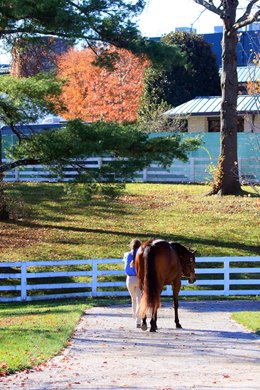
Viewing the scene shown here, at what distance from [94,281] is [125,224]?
726 cm

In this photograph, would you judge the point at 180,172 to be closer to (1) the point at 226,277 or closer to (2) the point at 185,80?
(2) the point at 185,80

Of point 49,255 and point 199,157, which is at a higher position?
point 199,157

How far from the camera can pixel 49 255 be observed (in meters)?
25.2

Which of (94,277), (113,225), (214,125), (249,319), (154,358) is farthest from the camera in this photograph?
(214,125)

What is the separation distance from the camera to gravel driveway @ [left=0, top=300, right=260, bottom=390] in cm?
1097

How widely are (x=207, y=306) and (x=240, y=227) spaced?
27.6 feet

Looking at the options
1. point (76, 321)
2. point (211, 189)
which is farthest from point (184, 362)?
point (211, 189)

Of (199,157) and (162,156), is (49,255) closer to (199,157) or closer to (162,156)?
(162,156)

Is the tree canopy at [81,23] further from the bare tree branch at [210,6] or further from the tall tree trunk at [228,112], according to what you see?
the tall tree trunk at [228,112]

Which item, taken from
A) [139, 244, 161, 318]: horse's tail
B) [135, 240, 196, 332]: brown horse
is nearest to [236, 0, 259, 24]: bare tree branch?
[135, 240, 196, 332]: brown horse

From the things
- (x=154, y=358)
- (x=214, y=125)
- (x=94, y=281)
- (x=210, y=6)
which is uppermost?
(x=210, y=6)

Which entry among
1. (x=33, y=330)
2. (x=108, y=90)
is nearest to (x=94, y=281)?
(x=33, y=330)

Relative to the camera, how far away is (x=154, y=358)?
13.0 metres

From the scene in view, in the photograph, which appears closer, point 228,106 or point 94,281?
point 94,281
